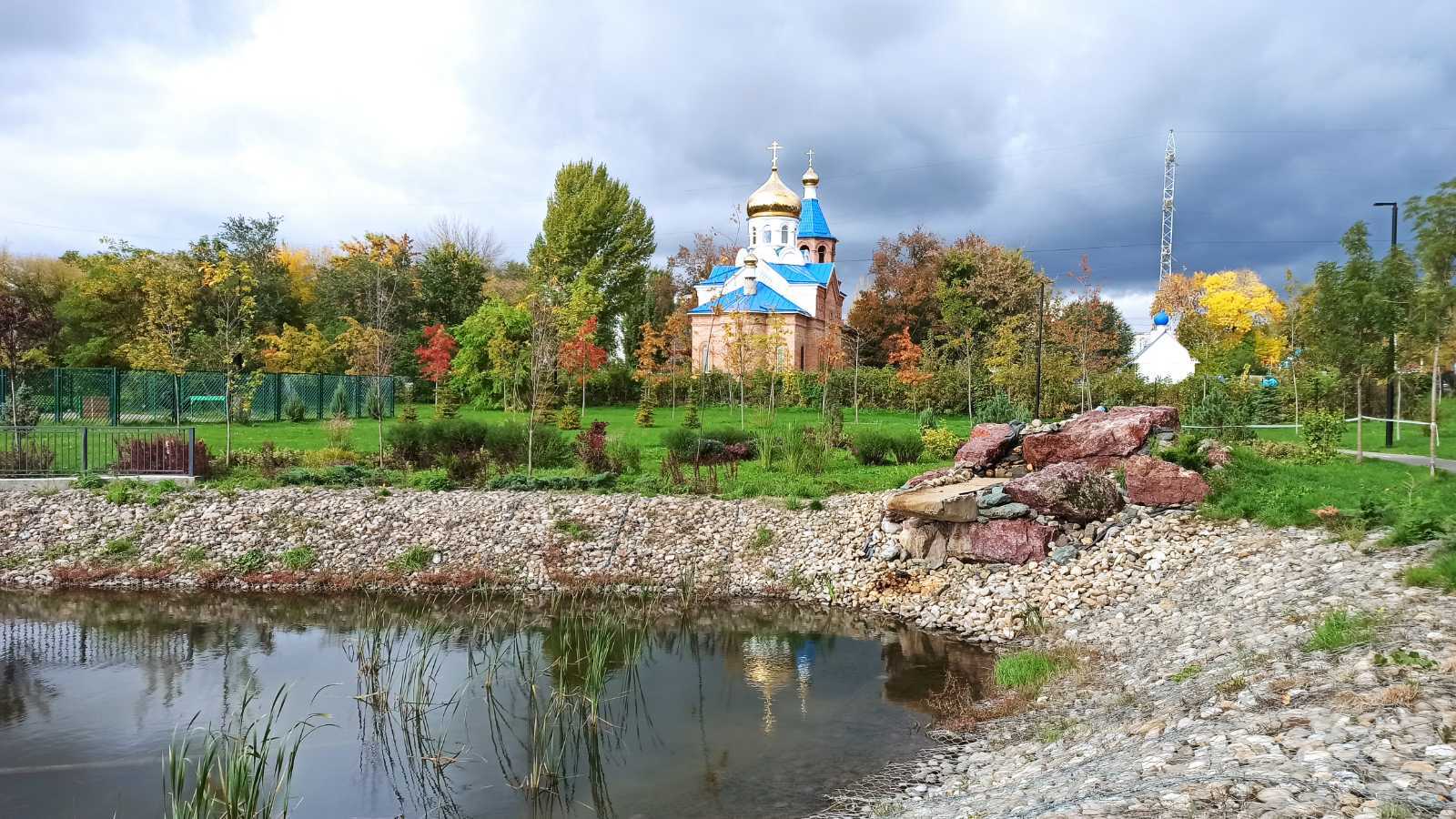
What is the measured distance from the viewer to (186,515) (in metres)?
14.0

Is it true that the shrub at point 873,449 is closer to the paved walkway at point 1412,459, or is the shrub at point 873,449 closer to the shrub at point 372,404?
the paved walkway at point 1412,459

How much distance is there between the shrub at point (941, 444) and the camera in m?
17.9

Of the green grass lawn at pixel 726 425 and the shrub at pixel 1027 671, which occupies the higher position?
the green grass lawn at pixel 726 425

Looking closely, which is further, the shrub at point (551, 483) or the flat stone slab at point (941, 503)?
the shrub at point (551, 483)

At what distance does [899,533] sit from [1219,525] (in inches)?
161

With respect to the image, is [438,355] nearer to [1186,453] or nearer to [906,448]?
[906,448]

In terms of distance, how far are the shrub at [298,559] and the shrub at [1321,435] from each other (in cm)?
1623

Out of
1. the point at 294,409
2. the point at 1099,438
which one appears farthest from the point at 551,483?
the point at 294,409

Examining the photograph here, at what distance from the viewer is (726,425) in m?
20.4

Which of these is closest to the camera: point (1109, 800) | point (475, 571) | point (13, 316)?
point (1109, 800)

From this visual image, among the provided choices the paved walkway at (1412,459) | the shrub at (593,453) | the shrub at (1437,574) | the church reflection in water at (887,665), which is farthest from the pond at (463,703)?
the paved walkway at (1412,459)

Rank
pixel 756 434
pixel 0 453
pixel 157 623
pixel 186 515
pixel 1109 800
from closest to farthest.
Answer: pixel 1109 800 → pixel 157 623 → pixel 186 515 → pixel 0 453 → pixel 756 434

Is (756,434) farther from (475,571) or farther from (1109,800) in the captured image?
(1109,800)

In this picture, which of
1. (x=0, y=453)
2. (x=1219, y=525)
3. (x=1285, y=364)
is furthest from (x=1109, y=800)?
(x=1285, y=364)
